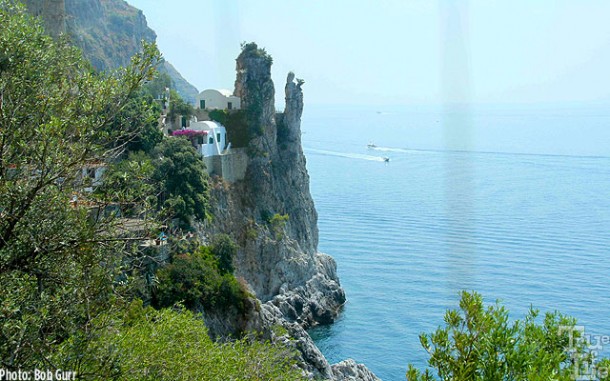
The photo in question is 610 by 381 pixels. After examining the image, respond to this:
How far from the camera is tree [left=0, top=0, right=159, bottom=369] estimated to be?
8.48 metres

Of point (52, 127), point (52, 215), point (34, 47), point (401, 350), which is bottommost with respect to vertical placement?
point (401, 350)

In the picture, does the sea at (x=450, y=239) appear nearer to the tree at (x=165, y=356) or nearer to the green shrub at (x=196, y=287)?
the tree at (x=165, y=356)

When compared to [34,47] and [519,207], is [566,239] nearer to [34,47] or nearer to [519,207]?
[519,207]

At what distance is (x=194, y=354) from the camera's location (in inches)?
590

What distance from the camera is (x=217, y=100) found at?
45.6 meters

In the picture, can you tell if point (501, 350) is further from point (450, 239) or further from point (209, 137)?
point (450, 239)

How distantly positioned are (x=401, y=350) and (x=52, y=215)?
32.3 metres

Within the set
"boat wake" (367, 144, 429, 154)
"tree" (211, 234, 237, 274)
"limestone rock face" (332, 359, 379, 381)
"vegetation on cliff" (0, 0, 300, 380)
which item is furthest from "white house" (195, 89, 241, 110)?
"boat wake" (367, 144, 429, 154)

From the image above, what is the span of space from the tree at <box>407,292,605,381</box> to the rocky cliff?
25.0 m

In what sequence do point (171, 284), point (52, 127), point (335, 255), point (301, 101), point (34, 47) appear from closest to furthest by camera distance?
point (52, 127) → point (34, 47) → point (171, 284) → point (301, 101) → point (335, 255)

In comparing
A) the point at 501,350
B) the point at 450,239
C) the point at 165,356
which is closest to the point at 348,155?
the point at 450,239

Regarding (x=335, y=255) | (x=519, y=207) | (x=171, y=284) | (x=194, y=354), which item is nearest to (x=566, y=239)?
(x=519, y=207)

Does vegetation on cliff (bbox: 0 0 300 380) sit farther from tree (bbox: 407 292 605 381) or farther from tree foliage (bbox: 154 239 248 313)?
tree foliage (bbox: 154 239 248 313)

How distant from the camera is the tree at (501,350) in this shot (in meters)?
10.4
